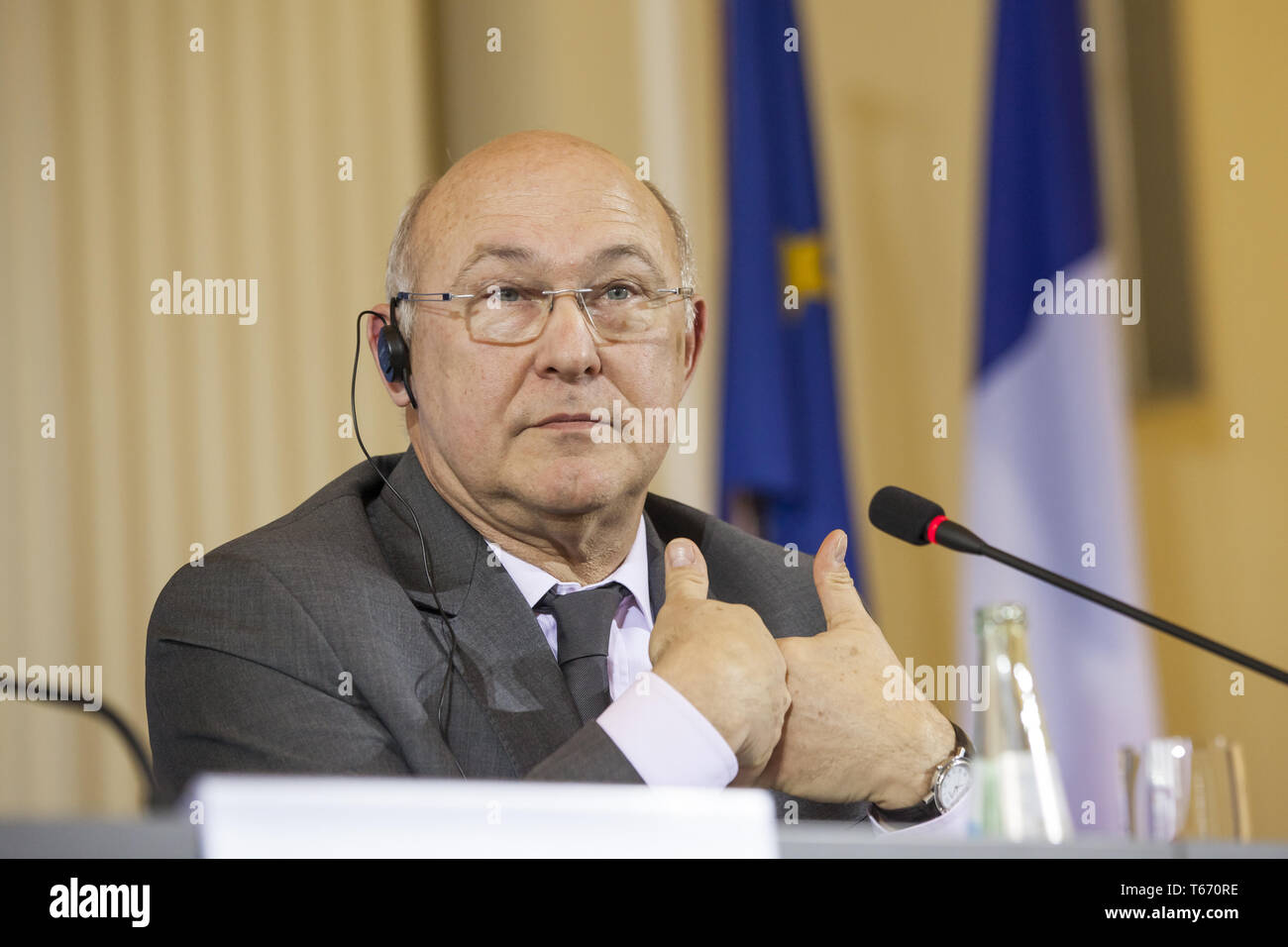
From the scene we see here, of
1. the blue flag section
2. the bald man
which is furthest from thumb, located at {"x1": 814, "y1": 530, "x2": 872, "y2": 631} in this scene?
the blue flag section

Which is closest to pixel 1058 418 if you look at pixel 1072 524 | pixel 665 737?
pixel 1072 524

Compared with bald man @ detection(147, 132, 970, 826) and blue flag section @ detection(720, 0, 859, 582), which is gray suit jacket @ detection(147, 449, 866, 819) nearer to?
bald man @ detection(147, 132, 970, 826)

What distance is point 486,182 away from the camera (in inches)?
73.8

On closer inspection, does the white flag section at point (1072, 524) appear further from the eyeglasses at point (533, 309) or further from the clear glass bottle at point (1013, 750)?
the clear glass bottle at point (1013, 750)

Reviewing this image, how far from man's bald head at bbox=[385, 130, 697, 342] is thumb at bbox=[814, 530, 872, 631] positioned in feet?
2.09

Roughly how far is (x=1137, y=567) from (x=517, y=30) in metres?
2.11

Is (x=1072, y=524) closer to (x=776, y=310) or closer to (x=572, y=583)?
(x=776, y=310)

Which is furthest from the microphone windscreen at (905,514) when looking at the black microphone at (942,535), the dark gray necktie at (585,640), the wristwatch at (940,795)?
→ the dark gray necktie at (585,640)

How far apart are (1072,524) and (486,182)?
1909 mm

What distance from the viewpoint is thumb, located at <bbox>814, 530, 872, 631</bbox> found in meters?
1.59

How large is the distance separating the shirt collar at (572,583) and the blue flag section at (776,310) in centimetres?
128

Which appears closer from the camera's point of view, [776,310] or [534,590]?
[534,590]
